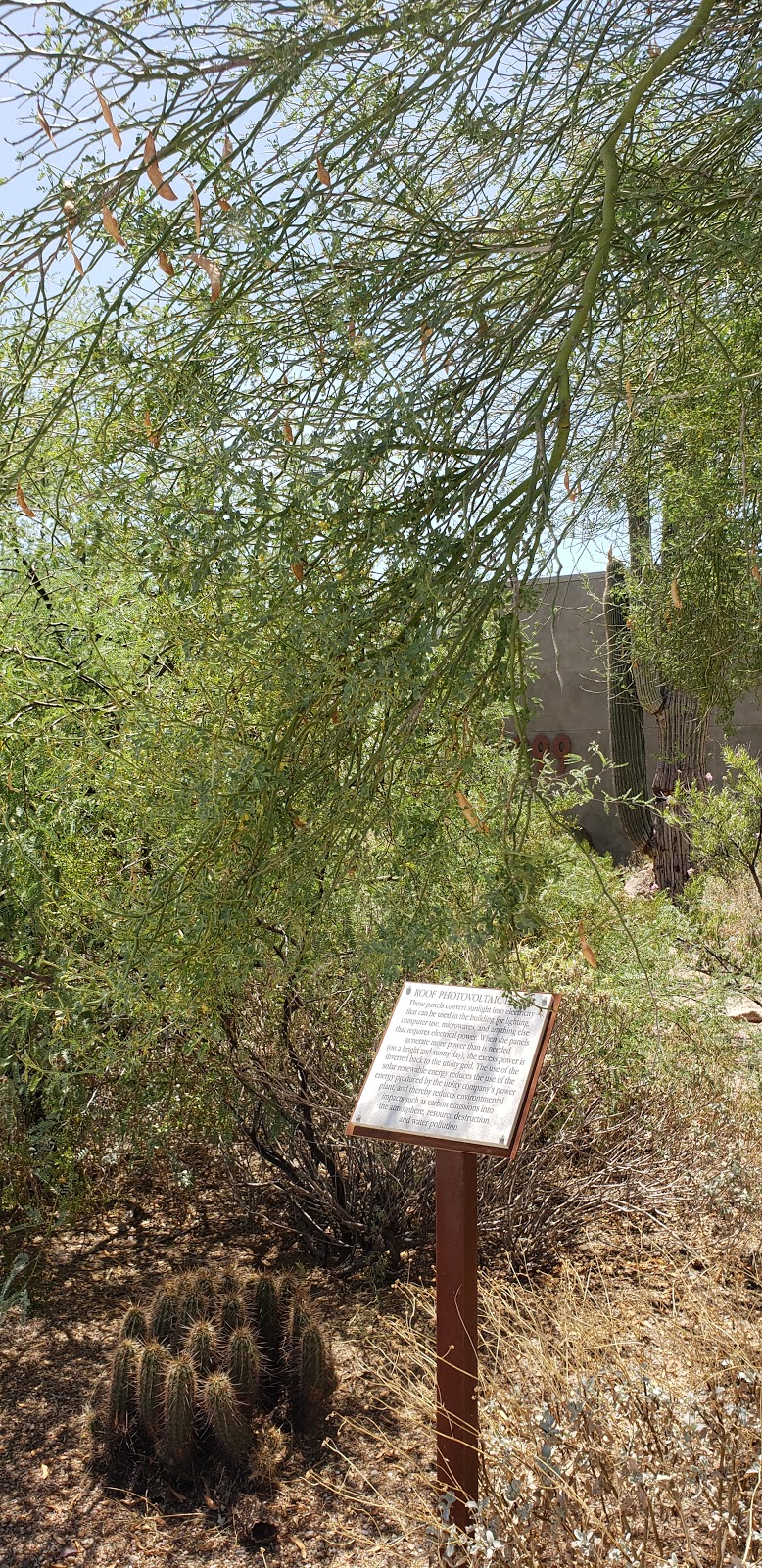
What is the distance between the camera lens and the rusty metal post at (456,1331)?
2.96 meters

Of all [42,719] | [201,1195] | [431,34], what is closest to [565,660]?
[201,1195]

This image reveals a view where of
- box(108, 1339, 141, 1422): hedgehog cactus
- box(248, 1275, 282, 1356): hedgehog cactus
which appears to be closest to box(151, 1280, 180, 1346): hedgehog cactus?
box(108, 1339, 141, 1422): hedgehog cactus

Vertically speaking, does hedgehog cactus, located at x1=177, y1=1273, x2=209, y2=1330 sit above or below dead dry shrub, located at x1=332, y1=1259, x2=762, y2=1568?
below

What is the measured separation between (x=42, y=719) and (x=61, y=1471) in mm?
2232

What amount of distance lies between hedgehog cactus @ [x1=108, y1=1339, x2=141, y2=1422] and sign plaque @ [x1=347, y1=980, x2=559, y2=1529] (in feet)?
3.32

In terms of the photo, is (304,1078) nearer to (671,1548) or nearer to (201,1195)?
(201,1195)

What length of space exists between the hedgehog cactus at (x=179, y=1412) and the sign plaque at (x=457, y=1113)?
0.78 metres

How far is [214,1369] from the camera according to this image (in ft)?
Answer: 12.4

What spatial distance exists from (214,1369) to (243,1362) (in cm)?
15

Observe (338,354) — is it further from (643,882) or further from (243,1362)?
(643,882)

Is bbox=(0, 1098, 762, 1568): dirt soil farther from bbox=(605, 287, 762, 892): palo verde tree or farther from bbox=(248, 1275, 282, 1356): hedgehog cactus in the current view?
bbox=(605, 287, 762, 892): palo verde tree

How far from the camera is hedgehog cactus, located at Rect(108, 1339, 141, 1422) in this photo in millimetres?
3672

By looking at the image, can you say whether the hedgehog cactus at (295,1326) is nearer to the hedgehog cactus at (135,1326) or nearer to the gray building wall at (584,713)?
the hedgehog cactus at (135,1326)

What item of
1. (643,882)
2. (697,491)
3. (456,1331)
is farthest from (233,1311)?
(643,882)
